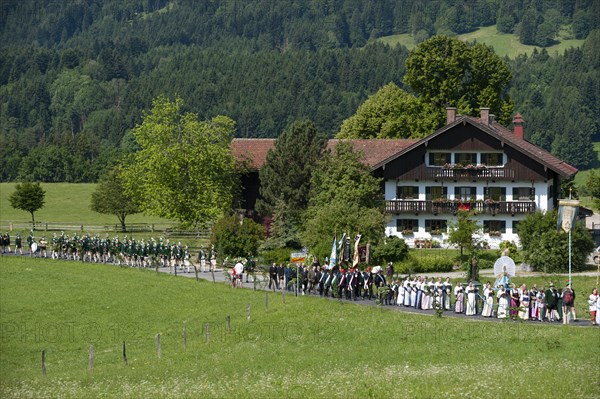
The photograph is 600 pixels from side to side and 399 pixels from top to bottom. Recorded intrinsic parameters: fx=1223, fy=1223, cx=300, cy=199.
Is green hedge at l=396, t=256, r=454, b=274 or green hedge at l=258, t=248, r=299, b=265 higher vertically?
green hedge at l=258, t=248, r=299, b=265

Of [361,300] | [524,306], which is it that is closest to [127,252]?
[361,300]

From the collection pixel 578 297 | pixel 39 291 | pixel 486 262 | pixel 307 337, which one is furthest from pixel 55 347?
pixel 486 262

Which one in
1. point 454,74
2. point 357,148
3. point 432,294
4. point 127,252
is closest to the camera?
point 432,294

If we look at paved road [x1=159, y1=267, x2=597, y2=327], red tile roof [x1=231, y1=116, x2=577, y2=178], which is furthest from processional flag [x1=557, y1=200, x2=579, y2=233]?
red tile roof [x1=231, y1=116, x2=577, y2=178]

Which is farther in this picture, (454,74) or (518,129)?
(454,74)

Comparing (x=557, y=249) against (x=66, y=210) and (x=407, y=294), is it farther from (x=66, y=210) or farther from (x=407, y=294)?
(x=66, y=210)

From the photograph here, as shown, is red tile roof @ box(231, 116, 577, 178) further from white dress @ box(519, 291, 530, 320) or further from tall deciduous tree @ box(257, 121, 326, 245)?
white dress @ box(519, 291, 530, 320)

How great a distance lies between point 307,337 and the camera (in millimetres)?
40844

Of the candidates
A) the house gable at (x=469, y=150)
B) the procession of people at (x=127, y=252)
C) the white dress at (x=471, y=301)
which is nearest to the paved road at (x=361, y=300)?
the white dress at (x=471, y=301)

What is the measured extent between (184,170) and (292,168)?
12093 mm

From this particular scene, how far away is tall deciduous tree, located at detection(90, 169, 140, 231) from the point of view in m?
86.4

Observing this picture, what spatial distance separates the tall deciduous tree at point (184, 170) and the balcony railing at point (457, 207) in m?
10.8

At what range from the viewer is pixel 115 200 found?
283 ft

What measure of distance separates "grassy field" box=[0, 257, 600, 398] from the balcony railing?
1733cm
